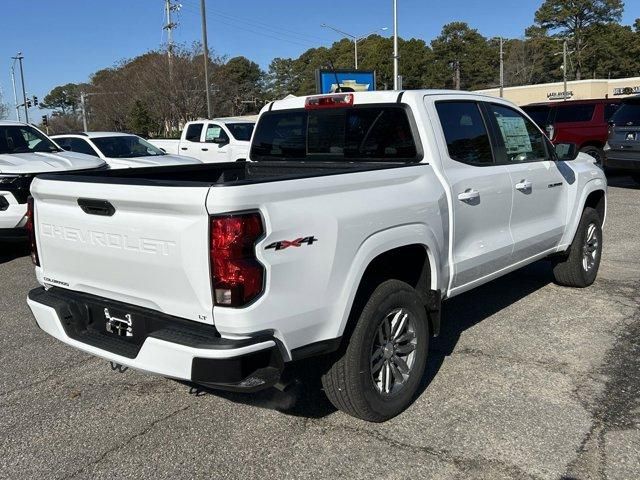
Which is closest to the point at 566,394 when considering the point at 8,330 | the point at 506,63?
the point at 8,330

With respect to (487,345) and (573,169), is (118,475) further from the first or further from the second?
(573,169)

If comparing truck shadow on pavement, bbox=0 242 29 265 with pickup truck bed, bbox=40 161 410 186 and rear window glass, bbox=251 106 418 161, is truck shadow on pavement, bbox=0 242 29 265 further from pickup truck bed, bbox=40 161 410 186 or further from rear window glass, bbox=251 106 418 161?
rear window glass, bbox=251 106 418 161

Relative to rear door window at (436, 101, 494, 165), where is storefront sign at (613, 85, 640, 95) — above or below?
above

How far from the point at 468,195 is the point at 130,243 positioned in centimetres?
220

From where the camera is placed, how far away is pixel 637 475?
298 centimetres

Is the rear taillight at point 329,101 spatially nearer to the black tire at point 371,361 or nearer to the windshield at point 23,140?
the black tire at point 371,361

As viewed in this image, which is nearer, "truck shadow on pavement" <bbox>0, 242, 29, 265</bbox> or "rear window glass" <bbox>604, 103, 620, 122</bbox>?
"truck shadow on pavement" <bbox>0, 242, 29, 265</bbox>

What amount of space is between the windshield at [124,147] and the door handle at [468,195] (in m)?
9.49

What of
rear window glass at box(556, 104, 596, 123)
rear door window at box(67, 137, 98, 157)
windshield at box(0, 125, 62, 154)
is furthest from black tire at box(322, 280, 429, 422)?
rear window glass at box(556, 104, 596, 123)

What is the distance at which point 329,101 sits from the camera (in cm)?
449

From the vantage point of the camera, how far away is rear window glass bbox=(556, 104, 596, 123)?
15547 mm

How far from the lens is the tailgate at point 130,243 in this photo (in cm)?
275

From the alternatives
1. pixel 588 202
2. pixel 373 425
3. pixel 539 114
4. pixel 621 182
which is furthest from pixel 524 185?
pixel 539 114

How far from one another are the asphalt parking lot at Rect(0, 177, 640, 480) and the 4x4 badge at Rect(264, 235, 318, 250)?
3.78ft
